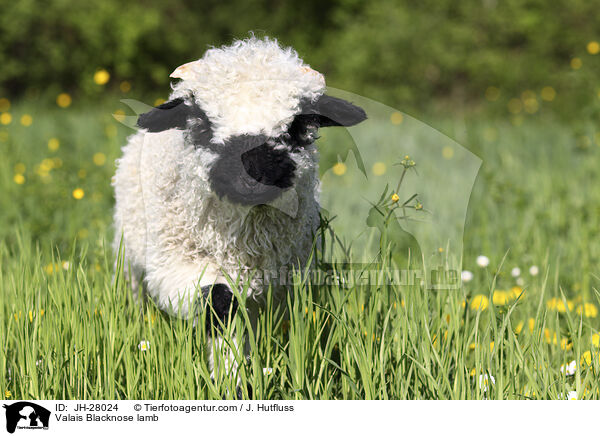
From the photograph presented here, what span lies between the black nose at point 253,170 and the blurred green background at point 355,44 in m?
9.01

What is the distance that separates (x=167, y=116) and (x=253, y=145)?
0.41m

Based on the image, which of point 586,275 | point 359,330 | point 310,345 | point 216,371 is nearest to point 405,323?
point 359,330

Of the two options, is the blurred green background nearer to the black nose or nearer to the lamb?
the lamb

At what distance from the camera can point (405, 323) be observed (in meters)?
2.48

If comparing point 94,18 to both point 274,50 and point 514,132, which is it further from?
point 274,50

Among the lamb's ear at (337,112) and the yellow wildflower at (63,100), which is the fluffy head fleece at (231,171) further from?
the yellow wildflower at (63,100)

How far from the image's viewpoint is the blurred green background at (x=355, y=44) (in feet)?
39.7

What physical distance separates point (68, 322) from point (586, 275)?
3.05 meters

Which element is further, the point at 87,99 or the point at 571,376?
the point at 87,99
